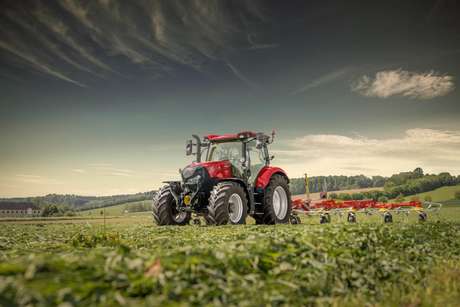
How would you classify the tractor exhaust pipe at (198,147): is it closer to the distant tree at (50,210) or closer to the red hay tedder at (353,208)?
the red hay tedder at (353,208)

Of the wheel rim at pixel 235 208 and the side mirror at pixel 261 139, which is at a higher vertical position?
the side mirror at pixel 261 139

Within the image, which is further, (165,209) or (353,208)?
(353,208)

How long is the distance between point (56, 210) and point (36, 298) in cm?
4063

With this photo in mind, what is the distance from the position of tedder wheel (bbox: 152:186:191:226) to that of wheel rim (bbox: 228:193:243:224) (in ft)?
6.08

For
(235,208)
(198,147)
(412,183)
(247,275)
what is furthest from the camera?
(412,183)

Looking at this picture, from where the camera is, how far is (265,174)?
12297mm

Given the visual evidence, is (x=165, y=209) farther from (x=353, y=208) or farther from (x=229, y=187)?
(x=353, y=208)

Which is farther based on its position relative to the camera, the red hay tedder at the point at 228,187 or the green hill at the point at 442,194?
the green hill at the point at 442,194

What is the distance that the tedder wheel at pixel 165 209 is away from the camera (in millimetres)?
11375

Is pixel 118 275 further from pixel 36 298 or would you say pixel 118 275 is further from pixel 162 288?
pixel 36 298

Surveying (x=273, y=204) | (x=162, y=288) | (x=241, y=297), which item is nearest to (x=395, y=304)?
(x=241, y=297)

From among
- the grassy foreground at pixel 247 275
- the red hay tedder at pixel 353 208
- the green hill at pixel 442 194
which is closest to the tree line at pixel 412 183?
the green hill at pixel 442 194

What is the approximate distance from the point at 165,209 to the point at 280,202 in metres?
4.35

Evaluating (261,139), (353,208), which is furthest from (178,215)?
(353,208)
